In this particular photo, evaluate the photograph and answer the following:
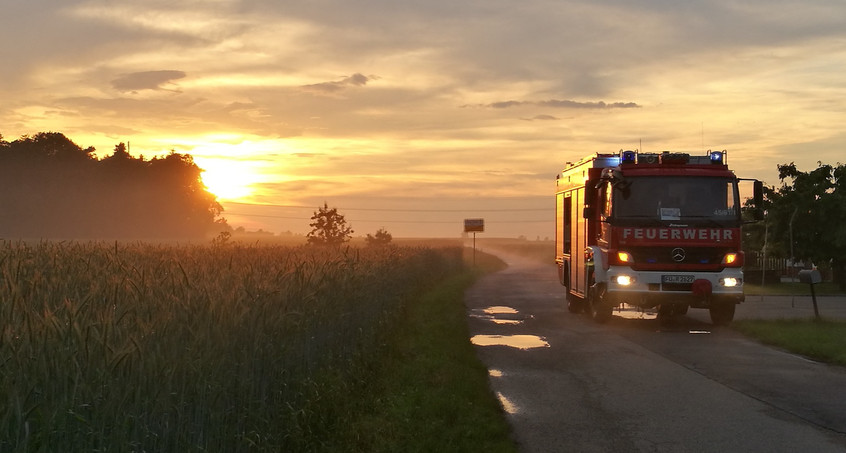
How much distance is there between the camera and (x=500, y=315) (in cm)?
2375

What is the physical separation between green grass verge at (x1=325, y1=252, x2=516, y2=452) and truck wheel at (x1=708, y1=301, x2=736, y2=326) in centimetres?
781

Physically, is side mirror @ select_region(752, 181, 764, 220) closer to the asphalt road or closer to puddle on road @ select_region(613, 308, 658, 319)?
the asphalt road

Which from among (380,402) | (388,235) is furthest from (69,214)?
(380,402)

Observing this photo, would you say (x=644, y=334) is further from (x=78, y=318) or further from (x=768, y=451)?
(x=78, y=318)

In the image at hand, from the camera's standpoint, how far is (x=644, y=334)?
61.0 feet

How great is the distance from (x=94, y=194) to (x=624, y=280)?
6863 cm

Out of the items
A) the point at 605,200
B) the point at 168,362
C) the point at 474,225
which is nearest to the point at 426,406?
the point at 168,362

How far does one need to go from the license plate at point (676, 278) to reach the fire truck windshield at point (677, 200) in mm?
1277

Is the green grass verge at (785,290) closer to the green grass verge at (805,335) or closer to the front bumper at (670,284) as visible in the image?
the green grass verge at (805,335)

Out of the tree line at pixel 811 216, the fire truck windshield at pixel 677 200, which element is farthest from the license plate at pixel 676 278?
the tree line at pixel 811 216

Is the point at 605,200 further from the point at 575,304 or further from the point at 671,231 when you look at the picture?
the point at 575,304

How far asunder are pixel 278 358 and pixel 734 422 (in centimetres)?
547

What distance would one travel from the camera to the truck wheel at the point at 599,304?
65.1 feet

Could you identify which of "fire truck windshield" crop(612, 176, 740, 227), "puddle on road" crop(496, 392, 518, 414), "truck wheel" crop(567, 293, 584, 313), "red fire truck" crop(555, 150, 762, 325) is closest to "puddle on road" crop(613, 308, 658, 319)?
"truck wheel" crop(567, 293, 584, 313)
